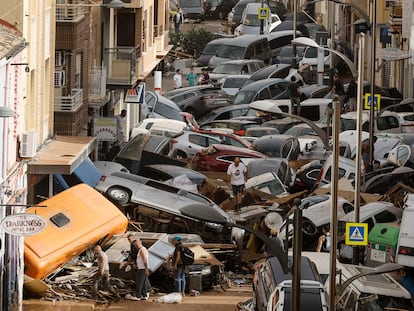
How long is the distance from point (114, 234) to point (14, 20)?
4986 mm

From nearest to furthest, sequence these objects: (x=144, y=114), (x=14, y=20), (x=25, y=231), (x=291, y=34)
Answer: (x=25, y=231), (x=14, y=20), (x=144, y=114), (x=291, y=34)

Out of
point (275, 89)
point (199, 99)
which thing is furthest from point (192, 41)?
point (275, 89)

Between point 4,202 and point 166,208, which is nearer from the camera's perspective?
point 4,202

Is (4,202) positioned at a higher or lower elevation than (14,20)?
lower

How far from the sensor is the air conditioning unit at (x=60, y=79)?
3834 cm

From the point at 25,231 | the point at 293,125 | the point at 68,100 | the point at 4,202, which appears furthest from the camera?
the point at 293,125

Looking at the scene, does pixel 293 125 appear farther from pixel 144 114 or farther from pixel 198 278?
pixel 198 278

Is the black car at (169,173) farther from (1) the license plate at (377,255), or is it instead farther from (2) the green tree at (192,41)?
(2) the green tree at (192,41)

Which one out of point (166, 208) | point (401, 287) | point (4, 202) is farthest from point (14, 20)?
point (401, 287)

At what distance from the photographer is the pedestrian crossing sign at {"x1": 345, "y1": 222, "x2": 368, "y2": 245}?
95.4 feet

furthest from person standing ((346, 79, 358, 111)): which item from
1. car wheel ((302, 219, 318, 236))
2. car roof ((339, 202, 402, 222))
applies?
car wheel ((302, 219, 318, 236))

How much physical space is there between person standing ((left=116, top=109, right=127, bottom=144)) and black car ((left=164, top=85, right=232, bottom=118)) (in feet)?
28.3

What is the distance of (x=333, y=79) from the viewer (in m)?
63.3

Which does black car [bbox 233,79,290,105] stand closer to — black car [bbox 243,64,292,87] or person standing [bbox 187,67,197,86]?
black car [bbox 243,64,292,87]
